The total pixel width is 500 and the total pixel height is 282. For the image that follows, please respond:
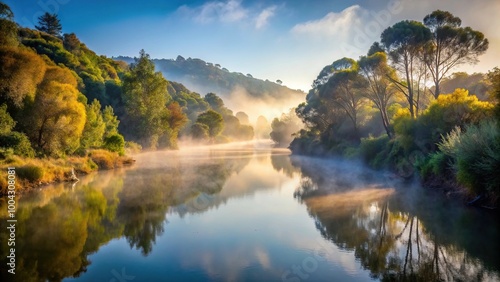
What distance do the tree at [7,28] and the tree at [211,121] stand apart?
67.5m

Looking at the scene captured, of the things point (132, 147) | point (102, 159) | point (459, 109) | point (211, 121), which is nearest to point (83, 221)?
point (102, 159)

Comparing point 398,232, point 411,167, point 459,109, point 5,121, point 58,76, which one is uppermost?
point 58,76

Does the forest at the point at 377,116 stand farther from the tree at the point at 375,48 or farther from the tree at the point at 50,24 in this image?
the tree at the point at 50,24

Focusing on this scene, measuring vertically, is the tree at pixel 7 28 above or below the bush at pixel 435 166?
above

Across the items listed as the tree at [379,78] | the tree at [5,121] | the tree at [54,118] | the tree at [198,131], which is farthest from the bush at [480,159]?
the tree at [198,131]

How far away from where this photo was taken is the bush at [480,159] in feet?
44.0

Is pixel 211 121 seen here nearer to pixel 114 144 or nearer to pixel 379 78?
pixel 114 144

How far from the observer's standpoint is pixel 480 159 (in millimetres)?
14234

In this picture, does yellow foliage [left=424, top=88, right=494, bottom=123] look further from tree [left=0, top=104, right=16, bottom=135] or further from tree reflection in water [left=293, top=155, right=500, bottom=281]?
tree [left=0, top=104, right=16, bottom=135]

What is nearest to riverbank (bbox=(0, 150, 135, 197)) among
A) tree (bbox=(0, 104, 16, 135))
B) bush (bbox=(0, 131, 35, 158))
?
bush (bbox=(0, 131, 35, 158))

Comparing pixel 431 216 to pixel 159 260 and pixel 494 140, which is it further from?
pixel 159 260

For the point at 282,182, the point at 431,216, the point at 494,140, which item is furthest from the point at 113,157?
the point at 494,140

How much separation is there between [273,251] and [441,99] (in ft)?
65.1

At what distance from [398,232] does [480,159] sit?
601cm
